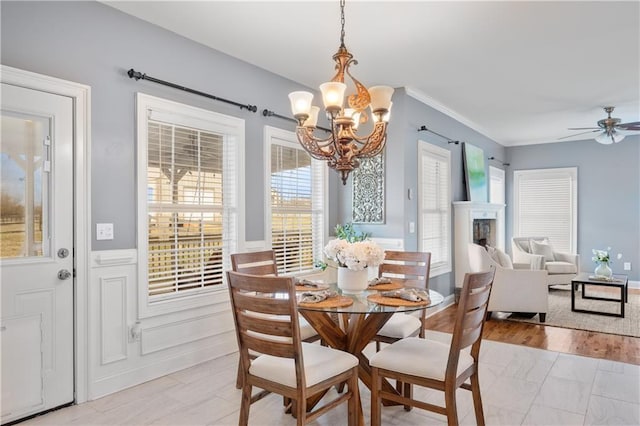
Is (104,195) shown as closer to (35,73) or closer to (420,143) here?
(35,73)

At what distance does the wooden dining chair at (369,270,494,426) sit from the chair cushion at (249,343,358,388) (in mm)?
197

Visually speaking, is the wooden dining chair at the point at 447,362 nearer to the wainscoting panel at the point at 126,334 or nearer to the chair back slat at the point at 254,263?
the chair back slat at the point at 254,263

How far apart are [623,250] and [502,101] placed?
4259 millimetres

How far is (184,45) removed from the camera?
3.33 meters

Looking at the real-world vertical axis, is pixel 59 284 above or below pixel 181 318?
above

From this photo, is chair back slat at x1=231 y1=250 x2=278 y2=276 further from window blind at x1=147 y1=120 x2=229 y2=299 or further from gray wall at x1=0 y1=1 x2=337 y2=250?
gray wall at x1=0 y1=1 x2=337 y2=250

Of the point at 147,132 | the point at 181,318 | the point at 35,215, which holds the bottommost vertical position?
the point at 181,318

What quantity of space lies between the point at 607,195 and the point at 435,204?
4.27m

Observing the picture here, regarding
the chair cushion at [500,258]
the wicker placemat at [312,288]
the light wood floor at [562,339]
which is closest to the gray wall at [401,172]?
the chair cushion at [500,258]

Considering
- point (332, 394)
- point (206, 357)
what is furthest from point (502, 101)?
point (206, 357)

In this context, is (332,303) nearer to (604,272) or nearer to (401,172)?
(401,172)

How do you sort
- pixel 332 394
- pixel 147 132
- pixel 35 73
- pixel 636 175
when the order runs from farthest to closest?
pixel 636 175
pixel 147 132
pixel 332 394
pixel 35 73

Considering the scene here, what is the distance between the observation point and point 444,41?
3434 millimetres

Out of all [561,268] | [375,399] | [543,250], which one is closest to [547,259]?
[543,250]
